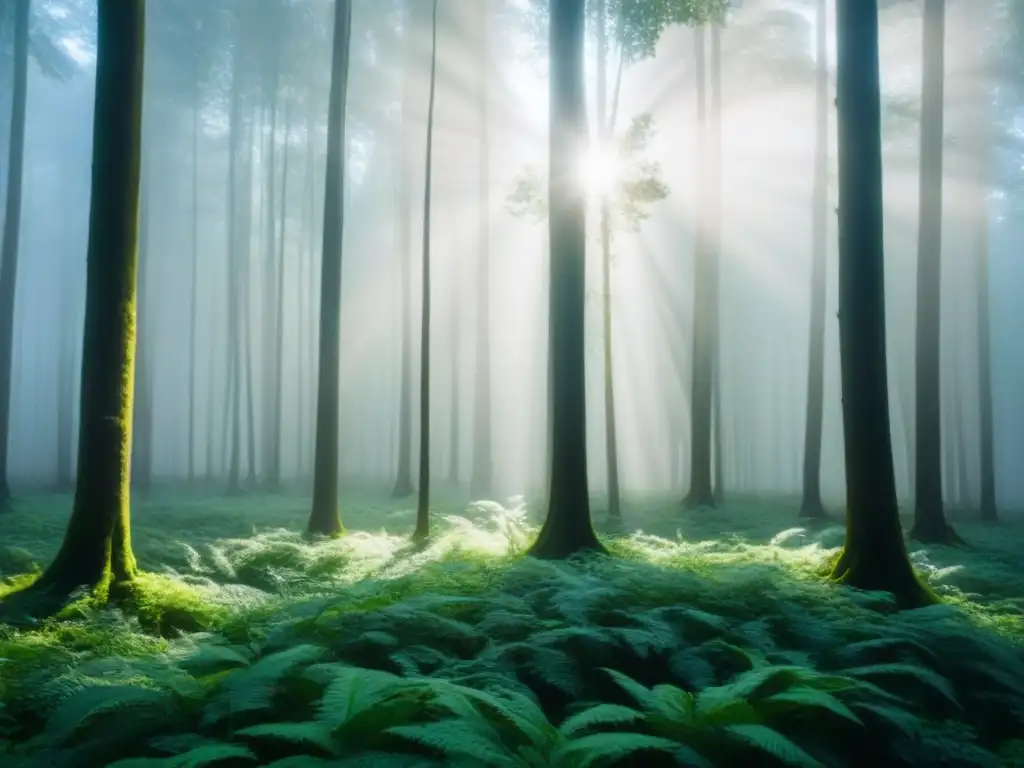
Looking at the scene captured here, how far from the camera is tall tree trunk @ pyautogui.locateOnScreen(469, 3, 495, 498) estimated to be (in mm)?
22703

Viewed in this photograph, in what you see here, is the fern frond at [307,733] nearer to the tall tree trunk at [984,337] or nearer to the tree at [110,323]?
the tree at [110,323]

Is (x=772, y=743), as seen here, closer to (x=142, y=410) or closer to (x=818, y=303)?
(x=818, y=303)

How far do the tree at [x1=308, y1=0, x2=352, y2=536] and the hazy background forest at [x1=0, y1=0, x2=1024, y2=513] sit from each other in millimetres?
3506

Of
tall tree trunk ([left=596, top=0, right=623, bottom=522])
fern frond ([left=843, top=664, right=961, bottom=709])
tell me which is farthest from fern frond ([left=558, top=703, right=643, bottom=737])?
tall tree trunk ([left=596, top=0, right=623, bottom=522])

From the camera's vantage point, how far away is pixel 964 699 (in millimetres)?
4469

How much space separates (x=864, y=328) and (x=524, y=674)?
5.37 meters

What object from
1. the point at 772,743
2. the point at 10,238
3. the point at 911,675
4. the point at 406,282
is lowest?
the point at 911,675

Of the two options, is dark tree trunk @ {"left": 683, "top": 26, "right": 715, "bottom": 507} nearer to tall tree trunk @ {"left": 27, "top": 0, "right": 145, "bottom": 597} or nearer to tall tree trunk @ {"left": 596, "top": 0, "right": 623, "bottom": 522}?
tall tree trunk @ {"left": 596, "top": 0, "right": 623, "bottom": 522}

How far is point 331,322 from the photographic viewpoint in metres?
12.7

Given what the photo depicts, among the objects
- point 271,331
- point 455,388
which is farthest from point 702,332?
point 271,331

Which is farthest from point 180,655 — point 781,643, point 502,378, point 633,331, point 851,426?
point 502,378

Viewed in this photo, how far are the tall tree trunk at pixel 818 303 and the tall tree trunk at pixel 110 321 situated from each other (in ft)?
49.9

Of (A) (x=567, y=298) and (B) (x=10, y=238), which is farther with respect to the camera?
(B) (x=10, y=238)

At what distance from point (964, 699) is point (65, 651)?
6.38 metres
